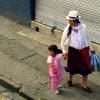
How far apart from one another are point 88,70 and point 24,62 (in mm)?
1943

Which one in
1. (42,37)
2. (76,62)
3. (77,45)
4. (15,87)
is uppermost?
(77,45)

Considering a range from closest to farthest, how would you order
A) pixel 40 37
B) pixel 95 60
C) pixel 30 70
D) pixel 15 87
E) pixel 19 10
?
pixel 95 60
pixel 15 87
pixel 30 70
pixel 40 37
pixel 19 10

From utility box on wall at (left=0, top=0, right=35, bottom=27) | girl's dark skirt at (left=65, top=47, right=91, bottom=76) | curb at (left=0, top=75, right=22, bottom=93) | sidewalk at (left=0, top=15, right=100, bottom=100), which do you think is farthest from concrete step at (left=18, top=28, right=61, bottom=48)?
girl's dark skirt at (left=65, top=47, right=91, bottom=76)

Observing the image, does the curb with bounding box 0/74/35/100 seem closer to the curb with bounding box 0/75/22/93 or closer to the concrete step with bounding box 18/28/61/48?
the curb with bounding box 0/75/22/93

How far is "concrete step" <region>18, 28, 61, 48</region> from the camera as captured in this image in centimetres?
874

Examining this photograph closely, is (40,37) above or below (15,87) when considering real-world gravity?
above

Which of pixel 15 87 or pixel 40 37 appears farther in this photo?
pixel 40 37

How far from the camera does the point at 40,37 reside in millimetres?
9039

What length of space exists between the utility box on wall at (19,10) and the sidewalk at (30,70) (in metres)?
0.39

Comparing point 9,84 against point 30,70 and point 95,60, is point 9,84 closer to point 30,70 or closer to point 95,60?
point 30,70

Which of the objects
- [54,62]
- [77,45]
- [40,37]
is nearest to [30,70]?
[54,62]

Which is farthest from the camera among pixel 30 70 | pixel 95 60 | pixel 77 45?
pixel 30 70

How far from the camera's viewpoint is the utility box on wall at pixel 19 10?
941 cm

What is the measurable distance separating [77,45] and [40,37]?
9.54 ft
